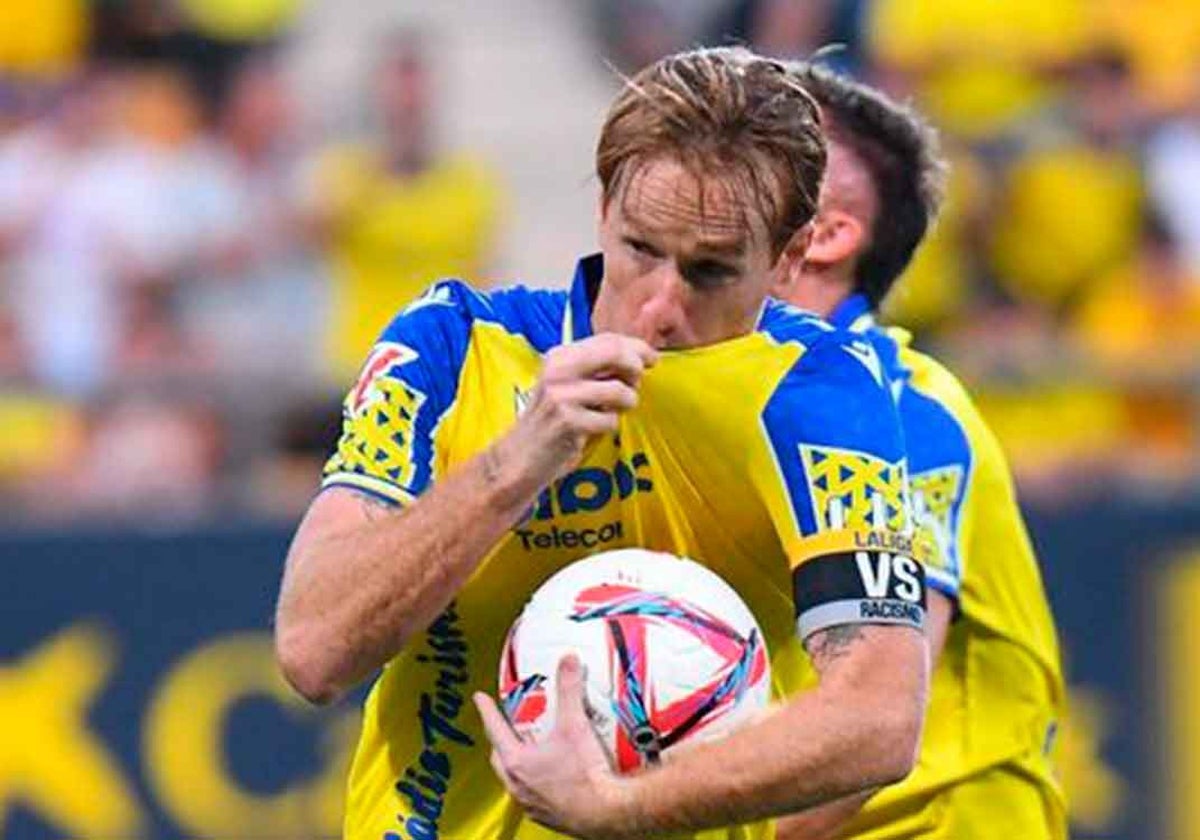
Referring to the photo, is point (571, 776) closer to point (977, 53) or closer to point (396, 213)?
point (396, 213)

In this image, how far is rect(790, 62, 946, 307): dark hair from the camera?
6.15m

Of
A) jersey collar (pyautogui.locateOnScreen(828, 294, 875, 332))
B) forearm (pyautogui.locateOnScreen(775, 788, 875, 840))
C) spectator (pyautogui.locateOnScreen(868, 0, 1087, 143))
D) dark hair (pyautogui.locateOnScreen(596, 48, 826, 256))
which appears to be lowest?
forearm (pyautogui.locateOnScreen(775, 788, 875, 840))

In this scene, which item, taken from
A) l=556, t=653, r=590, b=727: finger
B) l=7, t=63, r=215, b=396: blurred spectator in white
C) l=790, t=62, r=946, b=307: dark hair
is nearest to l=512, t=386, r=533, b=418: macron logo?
l=556, t=653, r=590, b=727: finger

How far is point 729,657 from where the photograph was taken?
458 centimetres

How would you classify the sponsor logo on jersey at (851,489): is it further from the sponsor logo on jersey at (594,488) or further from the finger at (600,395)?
the finger at (600,395)

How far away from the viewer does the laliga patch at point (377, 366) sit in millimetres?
4840

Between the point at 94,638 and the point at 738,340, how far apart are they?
268 inches

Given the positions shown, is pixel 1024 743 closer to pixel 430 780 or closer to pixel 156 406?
pixel 430 780

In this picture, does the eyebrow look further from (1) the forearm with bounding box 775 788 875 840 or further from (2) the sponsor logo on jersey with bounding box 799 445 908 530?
(1) the forearm with bounding box 775 788 875 840

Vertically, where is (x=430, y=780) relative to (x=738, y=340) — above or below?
below

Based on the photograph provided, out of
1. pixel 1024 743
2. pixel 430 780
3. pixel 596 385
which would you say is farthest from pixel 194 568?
pixel 596 385

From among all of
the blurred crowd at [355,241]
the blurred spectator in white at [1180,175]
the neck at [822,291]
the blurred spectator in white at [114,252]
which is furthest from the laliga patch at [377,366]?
the blurred spectator in white at [1180,175]

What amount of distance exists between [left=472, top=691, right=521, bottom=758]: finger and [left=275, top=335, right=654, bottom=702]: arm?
5.6 inches

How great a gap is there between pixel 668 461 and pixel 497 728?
1.77 ft
